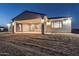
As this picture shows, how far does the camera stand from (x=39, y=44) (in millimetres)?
2889

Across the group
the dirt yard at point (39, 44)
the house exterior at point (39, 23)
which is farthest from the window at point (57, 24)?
the dirt yard at point (39, 44)

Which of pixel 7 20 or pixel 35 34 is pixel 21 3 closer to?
pixel 7 20

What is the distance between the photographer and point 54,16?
293cm

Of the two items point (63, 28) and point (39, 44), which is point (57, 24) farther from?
point (39, 44)

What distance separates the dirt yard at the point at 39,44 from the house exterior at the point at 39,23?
9 centimetres

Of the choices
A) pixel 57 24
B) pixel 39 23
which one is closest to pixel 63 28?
pixel 57 24

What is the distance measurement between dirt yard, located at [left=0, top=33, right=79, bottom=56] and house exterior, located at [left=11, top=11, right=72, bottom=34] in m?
0.09

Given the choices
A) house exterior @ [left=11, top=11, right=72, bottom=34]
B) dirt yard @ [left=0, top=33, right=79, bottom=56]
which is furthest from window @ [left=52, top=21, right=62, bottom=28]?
dirt yard @ [left=0, top=33, right=79, bottom=56]

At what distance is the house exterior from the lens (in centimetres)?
293

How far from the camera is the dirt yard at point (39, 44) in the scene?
9.29 ft

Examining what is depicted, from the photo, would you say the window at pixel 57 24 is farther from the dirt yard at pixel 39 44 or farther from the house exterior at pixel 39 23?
the dirt yard at pixel 39 44

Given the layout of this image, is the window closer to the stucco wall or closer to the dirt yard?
the stucco wall

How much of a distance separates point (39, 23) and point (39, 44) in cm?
37

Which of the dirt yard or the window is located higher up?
the window
